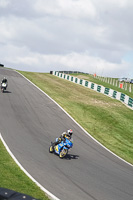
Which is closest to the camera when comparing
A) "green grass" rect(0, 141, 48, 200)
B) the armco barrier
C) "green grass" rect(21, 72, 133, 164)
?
"green grass" rect(0, 141, 48, 200)

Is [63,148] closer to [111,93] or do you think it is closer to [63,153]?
[63,153]

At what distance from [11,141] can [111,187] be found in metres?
7.24

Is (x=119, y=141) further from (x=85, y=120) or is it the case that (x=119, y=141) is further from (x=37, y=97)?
(x=37, y=97)

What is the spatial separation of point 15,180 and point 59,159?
193 inches

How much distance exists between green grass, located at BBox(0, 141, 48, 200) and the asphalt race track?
60cm

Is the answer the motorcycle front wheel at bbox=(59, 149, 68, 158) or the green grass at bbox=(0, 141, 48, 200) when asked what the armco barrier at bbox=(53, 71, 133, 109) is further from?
the green grass at bbox=(0, 141, 48, 200)

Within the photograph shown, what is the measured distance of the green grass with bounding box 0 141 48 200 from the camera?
394 inches

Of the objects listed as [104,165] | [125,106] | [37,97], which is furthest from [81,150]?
[125,106]

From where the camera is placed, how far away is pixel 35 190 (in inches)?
406

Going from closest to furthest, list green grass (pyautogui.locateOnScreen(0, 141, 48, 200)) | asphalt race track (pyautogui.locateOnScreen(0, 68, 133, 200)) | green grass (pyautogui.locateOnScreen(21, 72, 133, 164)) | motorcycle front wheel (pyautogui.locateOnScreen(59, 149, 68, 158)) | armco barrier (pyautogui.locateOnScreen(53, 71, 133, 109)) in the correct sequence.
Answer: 1. green grass (pyautogui.locateOnScreen(0, 141, 48, 200))
2. asphalt race track (pyautogui.locateOnScreen(0, 68, 133, 200))
3. motorcycle front wheel (pyautogui.locateOnScreen(59, 149, 68, 158))
4. green grass (pyautogui.locateOnScreen(21, 72, 133, 164))
5. armco barrier (pyautogui.locateOnScreen(53, 71, 133, 109))

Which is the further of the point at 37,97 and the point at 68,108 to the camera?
the point at 37,97

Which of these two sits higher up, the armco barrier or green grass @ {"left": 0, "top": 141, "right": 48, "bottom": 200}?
the armco barrier

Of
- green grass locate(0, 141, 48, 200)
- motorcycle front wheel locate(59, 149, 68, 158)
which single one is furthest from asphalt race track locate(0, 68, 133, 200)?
green grass locate(0, 141, 48, 200)

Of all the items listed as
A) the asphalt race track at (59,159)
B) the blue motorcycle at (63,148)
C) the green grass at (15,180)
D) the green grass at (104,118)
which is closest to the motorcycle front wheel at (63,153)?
the blue motorcycle at (63,148)
